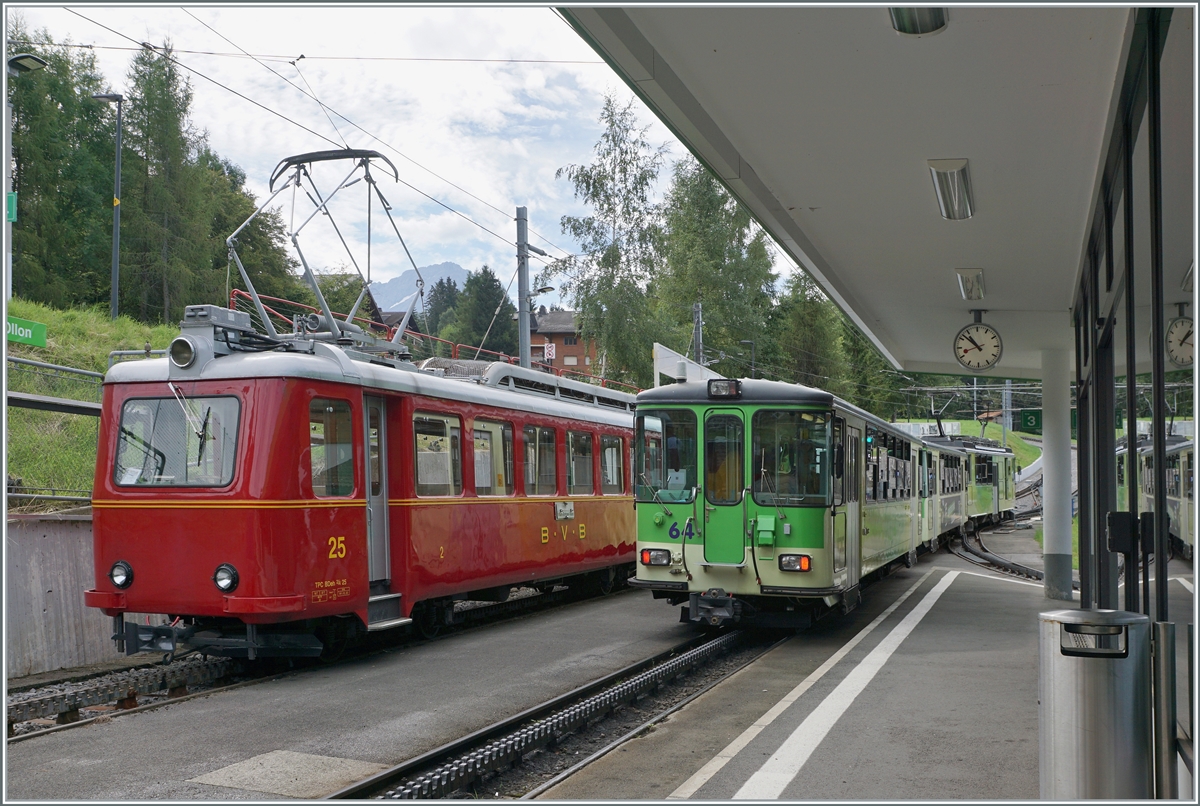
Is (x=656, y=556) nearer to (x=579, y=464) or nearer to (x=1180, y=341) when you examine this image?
(x=579, y=464)

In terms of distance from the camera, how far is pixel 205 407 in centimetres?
951

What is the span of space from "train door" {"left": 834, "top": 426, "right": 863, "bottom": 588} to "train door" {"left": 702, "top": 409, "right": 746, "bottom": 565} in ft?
3.86

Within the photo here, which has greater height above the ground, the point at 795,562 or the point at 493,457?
the point at 493,457

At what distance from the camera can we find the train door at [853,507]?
1213cm

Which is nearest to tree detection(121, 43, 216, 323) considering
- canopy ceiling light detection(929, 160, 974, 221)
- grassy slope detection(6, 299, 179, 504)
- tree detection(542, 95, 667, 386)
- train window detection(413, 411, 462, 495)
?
tree detection(542, 95, 667, 386)

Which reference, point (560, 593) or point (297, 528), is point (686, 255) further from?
point (297, 528)

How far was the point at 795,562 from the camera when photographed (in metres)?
11.2

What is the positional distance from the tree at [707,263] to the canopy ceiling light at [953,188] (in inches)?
1390

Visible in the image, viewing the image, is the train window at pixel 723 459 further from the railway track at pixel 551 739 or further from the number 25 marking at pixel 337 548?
the number 25 marking at pixel 337 548

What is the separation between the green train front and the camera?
11289 millimetres

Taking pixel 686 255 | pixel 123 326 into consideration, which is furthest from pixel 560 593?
pixel 686 255

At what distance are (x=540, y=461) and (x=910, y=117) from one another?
8777 mm

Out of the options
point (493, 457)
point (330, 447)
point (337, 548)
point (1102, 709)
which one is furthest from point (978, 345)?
point (1102, 709)

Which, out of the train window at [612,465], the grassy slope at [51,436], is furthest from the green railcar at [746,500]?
the grassy slope at [51,436]
